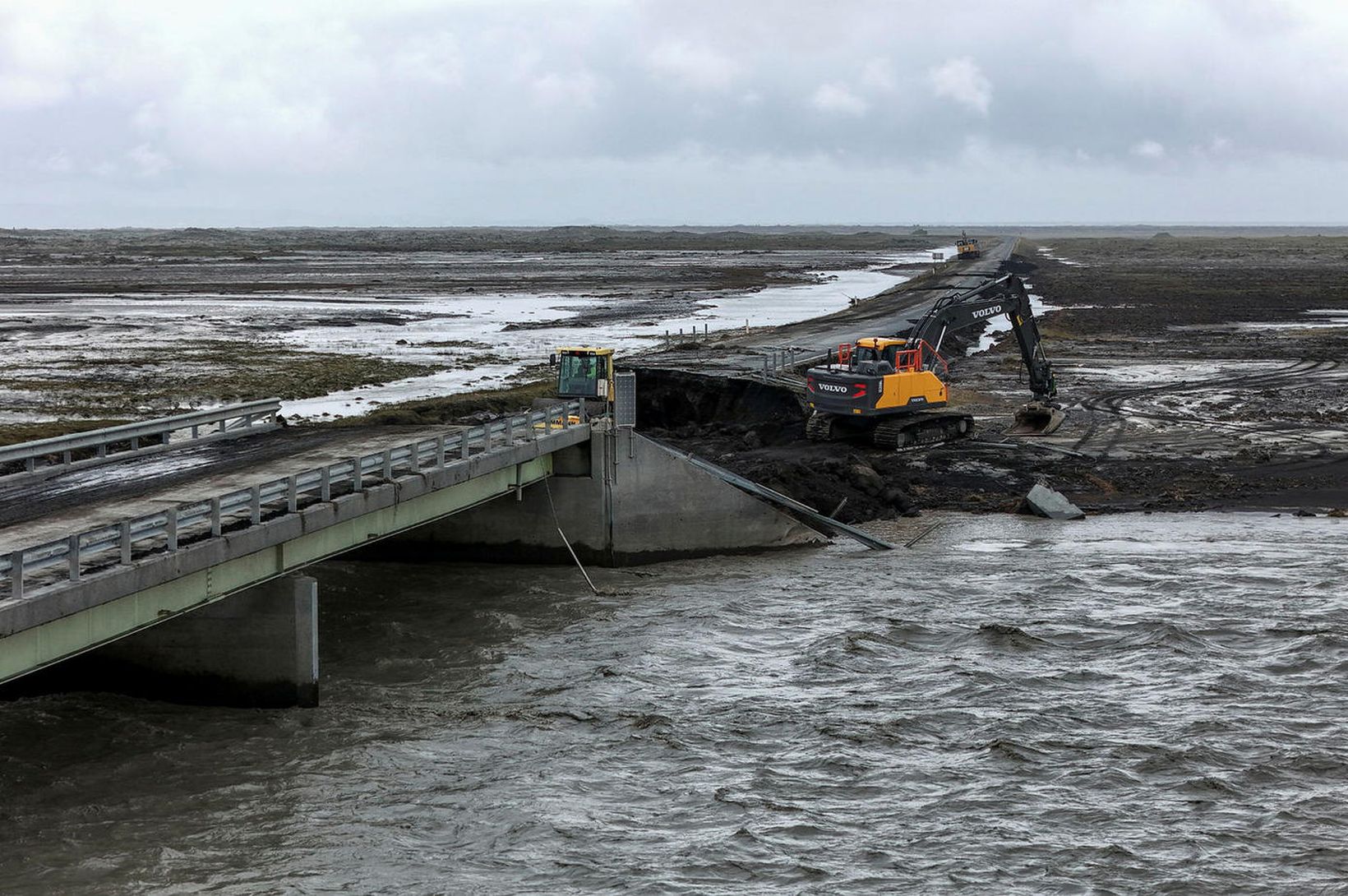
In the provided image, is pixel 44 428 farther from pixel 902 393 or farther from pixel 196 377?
pixel 902 393

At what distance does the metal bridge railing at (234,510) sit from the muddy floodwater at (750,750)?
10.2 feet

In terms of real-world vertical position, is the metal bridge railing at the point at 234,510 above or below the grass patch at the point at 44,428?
above

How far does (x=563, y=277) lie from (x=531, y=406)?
10336cm

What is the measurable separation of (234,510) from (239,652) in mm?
2369

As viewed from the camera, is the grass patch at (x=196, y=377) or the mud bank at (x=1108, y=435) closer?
the mud bank at (x=1108, y=435)

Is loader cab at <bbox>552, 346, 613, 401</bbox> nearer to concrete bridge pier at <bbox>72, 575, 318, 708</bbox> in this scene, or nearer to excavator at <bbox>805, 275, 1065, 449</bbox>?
excavator at <bbox>805, 275, 1065, 449</bbox>

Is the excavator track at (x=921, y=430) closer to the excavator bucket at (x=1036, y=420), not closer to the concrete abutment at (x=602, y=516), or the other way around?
the excavator bucket at (x=1036, y=420)

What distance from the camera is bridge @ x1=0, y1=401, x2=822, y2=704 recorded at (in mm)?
19828

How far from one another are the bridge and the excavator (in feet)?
28.9

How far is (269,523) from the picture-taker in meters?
23.0

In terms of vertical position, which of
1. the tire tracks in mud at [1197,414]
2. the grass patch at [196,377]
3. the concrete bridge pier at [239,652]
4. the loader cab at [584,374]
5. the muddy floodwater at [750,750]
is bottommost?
the muddy floodwater at [750,750]

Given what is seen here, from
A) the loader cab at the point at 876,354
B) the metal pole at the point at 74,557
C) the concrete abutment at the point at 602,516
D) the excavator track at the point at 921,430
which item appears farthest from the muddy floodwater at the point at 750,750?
the loader cab at the point at 876,354

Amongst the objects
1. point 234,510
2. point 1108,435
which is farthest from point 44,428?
point 1108,435

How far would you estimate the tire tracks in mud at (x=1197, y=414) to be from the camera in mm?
46562
